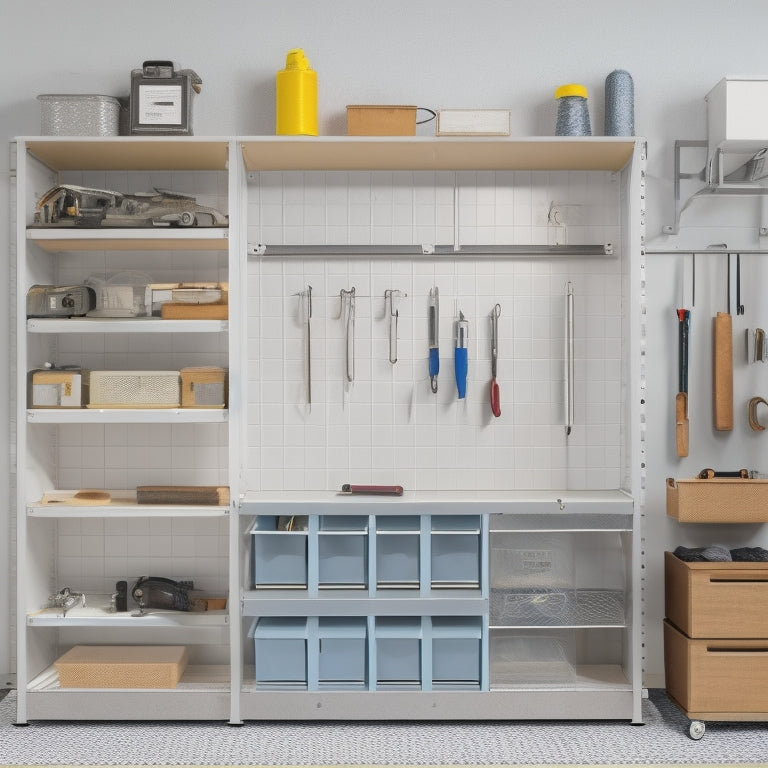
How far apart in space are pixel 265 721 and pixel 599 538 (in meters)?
1.41

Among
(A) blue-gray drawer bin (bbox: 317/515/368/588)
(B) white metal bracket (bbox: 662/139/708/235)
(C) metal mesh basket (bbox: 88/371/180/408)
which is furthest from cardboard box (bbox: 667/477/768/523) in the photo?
(C) metal mesh basket (bbox: 88/371/180/408)

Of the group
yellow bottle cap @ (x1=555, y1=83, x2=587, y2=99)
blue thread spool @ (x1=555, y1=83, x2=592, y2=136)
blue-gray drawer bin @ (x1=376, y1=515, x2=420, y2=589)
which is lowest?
blue-gray drawer bin @ (x1=376, y1=515, x2=420, y2=589)

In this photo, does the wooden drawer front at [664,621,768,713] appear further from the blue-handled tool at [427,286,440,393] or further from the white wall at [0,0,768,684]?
the blue-handled tool at [427,286,440,393]

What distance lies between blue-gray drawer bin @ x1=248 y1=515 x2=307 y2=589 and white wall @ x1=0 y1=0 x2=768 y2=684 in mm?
1096

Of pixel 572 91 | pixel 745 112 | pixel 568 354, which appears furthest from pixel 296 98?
pixel 745 112

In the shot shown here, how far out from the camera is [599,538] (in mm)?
3107

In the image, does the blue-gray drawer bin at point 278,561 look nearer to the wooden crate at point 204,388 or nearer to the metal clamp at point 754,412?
the wooden crate at point 204,388

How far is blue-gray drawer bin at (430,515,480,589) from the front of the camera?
3018 mm

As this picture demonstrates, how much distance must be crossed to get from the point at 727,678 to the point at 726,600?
27cm

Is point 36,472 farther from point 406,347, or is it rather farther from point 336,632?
point 406,347

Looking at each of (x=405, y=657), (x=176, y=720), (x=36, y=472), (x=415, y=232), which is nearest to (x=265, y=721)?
(x=176, y=720)

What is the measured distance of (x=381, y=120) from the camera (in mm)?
3000

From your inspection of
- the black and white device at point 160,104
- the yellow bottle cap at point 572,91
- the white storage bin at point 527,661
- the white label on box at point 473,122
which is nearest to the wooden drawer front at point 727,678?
the white storage bin at point 527,661

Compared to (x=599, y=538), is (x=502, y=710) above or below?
below
